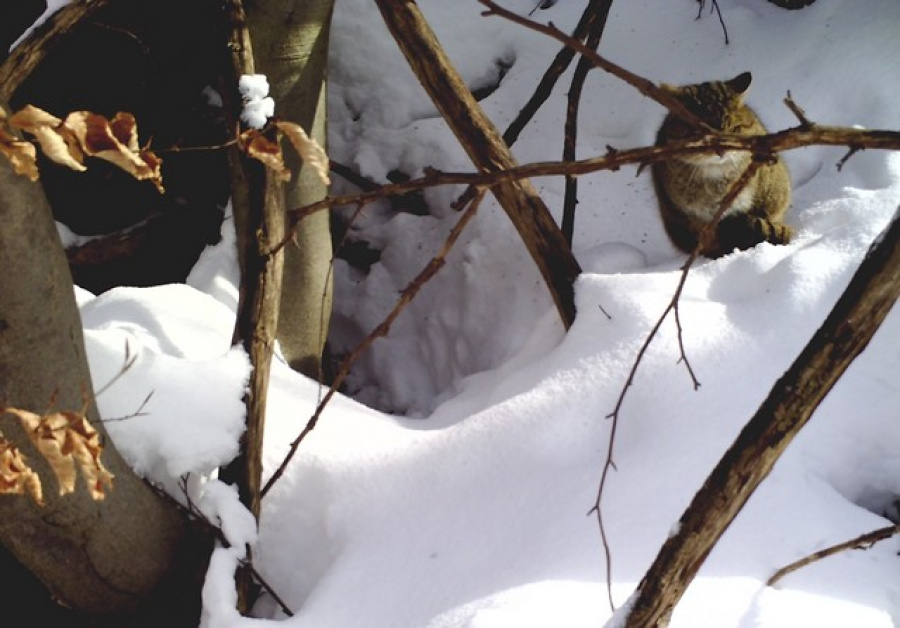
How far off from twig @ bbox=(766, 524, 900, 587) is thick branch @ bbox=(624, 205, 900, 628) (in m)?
0.33

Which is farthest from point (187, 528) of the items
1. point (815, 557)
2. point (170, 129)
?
point (170, 129)

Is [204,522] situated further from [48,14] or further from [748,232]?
[748,232]

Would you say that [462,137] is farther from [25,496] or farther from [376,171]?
[25,496]

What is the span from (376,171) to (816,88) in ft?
4.61

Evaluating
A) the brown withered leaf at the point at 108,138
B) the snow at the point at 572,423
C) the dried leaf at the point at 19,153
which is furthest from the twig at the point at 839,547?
the dried leaf at the point at 19,153

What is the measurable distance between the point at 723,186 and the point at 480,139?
762 mm

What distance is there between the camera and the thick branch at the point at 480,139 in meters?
1.93

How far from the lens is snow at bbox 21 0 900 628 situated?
4.80 feet

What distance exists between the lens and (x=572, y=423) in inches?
69.5

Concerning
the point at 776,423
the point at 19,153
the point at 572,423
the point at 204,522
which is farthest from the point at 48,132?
the point at 572,423

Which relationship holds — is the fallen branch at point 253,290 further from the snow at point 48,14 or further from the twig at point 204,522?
the snow at point 48,14

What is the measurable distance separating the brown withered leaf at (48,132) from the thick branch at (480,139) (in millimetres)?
1090

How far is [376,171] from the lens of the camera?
2930mm

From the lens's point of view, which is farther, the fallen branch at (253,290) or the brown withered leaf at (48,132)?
the fallen branch at (253,290)
